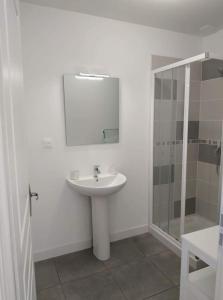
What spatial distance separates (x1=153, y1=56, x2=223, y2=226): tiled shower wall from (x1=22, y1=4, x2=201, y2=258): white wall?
0.19 meters

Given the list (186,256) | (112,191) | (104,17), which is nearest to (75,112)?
(112,191)

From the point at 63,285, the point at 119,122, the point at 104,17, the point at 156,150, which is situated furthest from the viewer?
the point at 156,150

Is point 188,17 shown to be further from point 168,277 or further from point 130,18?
point 168,277

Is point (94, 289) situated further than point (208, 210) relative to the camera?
No

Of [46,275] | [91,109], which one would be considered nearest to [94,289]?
[46,275]

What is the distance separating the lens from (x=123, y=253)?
7.79 feet

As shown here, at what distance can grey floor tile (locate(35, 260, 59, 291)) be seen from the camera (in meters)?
1.95

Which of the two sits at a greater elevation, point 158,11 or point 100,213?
point 158,11

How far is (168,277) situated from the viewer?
201 cm

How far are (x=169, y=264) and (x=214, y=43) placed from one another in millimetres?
2701

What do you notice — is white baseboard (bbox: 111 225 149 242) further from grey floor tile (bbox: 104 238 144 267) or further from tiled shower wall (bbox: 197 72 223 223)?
tiled shower wall (bbox: 197 72 223 223)

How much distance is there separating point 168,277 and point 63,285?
0.99 m

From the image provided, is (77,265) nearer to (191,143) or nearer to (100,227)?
(100,227)

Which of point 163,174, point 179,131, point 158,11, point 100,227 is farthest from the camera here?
point 163,174
